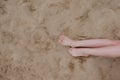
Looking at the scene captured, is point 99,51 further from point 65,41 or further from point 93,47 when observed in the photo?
point 65,41

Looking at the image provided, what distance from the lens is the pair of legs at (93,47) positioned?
5.63 ft

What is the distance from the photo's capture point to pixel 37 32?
1.98m

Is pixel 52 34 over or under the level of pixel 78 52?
over

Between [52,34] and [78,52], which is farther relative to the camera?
[52,34]

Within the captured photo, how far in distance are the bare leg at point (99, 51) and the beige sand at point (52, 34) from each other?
61 millimetres

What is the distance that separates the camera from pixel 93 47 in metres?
1.83

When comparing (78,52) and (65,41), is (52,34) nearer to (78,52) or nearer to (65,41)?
(65,41)

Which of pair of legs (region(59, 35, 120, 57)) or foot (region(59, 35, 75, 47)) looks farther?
foot (region(59, 35, 75, 47))

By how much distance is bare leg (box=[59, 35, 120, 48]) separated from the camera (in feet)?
5.85

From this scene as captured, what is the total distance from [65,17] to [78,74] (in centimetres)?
51

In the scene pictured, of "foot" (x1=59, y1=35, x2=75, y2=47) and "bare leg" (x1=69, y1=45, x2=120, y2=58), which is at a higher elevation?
"foot" (x1=59, y1=35, x2=75, y2=47)

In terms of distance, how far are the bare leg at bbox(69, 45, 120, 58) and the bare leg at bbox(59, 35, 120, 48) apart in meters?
0.04

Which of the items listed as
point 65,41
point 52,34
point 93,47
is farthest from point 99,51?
point 52,34

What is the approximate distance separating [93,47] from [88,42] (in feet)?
0.18
